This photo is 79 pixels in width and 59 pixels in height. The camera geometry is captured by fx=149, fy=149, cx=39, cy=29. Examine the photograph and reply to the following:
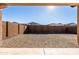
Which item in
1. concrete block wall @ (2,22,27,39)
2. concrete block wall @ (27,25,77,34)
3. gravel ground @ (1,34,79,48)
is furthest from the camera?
concrete block wall @ (27,25,77,34)

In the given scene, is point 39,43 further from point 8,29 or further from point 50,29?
point 50,29

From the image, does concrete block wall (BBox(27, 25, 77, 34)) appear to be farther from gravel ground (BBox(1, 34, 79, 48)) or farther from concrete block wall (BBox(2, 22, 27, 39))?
gravel ground (BBox(1, 34, 79, 48))

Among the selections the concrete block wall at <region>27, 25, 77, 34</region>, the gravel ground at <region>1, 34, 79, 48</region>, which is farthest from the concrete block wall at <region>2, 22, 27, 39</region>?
the concrete block wall at <region>27, 25, 77, 34</region>

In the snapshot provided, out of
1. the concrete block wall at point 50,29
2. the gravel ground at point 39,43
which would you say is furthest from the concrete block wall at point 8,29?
the concrete block wall at point 50,29

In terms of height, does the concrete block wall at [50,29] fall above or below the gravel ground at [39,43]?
above

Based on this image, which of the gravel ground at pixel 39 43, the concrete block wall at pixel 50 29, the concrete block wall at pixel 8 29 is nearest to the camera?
the gravel ground at pixel 39 43

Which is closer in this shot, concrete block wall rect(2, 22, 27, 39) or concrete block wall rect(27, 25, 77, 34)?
concrete block wall rect(2, 22, 27, 39)

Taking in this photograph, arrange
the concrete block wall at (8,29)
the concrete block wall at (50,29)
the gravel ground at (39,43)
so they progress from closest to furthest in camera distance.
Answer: the gravel ground at (39,43) → the concrete block wall at (8,29) → the concrete block wall at (50,29)

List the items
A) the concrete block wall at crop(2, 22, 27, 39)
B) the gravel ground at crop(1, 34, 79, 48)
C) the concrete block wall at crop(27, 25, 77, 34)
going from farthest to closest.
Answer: the concrete block wall at crop(27, 25, 77, 34) < the concrete block wall at crop(2, 22, 27, 39) < the gravel ground at crop(1, 34, 79, 48)

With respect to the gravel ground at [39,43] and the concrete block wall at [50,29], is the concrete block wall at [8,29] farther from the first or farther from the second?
the concrete block wall at [50,29]

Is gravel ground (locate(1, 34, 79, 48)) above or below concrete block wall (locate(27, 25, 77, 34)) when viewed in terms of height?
below

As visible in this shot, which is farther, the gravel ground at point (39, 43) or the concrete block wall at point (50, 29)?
the concrete block wall at point (50, 29)

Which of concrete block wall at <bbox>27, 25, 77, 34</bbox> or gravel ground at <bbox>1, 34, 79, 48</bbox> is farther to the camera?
concrete block wall at <bbox>27, 25, 77, 34</bbox>

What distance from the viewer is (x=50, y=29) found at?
67.1ft
